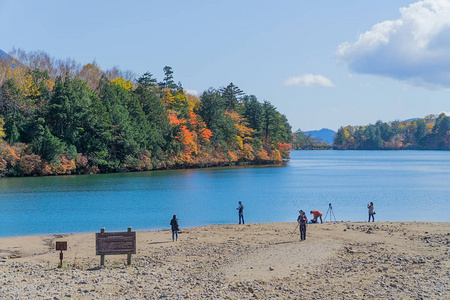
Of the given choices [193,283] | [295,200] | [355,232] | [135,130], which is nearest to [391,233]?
[355,232]

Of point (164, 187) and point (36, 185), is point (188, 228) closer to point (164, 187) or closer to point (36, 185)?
point (164, 187)

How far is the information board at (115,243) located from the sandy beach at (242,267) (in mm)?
592

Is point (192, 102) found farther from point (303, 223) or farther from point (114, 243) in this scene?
point (114, 243)

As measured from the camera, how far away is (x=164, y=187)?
52.2 meters

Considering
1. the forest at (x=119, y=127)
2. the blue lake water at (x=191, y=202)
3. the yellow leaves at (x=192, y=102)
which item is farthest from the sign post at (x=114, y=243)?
the yellow leaves at (x=192, y=102)

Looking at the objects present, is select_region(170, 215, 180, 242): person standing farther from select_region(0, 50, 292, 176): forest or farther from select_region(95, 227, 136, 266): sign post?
select_region(0, 50, 292, 176): forest

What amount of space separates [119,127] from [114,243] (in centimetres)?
6117

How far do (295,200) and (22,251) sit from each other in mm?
26555

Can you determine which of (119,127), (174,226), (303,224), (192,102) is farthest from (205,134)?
(303,224)

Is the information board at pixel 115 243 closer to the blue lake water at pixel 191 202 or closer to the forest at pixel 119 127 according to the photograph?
the blue lake water at pixel 191 202

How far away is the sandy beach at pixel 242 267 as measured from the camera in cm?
1367

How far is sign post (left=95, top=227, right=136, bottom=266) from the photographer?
16.9 m

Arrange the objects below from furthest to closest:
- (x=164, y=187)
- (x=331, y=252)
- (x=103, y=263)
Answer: (x=164, y=187) < (x=331, y=252) < (x=103, y=263)

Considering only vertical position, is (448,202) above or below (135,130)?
below
